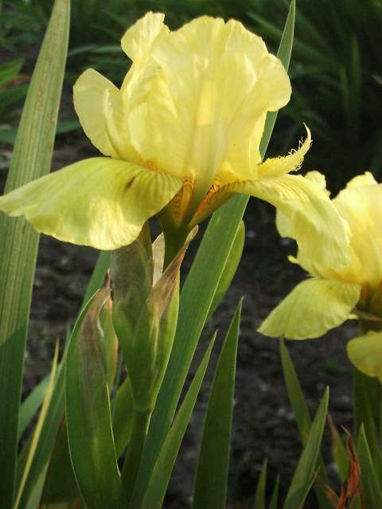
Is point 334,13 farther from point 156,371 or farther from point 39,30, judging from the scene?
point 156,371

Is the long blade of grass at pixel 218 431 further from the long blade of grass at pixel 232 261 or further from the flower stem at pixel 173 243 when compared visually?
the flower stem at pixel 173 243

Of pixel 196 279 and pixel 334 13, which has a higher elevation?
pixel 334 13

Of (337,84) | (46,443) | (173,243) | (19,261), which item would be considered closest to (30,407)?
(46,443)

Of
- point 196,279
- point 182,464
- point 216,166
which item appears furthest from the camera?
point 182,464

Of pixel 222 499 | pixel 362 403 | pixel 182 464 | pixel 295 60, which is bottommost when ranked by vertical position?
pixel 182 464

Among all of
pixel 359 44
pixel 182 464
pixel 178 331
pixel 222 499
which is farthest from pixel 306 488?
pixel 359 44

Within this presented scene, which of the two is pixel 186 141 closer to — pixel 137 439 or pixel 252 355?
pixel 137 439
